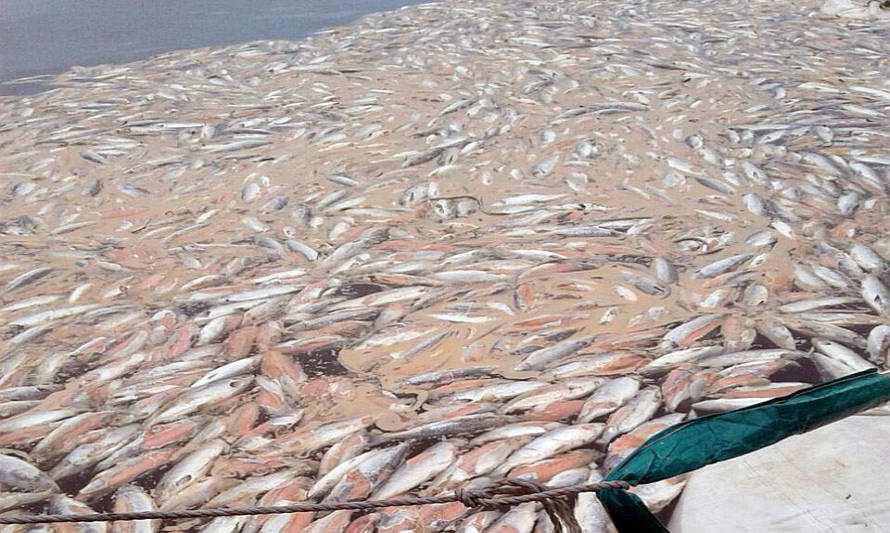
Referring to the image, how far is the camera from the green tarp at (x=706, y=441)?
1859 millimetres

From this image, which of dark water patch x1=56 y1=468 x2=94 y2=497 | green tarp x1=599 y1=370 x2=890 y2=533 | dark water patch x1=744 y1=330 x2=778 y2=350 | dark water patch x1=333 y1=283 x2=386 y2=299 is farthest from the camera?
dark water patch x1=333 y1=283 x2=386 y2=299

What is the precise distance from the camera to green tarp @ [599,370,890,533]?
6.10 feet

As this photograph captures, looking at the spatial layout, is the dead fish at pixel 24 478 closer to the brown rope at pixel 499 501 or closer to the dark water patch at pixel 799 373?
the brown rope at pixel 499 501

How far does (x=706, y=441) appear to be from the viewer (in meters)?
1.88

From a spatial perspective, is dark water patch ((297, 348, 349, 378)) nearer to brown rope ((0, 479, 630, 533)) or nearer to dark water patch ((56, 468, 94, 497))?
dark water patch ((56, 468, 94, 497))

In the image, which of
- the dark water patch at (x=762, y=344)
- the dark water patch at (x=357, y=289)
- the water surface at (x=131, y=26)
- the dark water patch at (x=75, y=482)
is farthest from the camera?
the water surface at (x=131, y=26)

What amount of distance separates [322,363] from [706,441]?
7.08 ft

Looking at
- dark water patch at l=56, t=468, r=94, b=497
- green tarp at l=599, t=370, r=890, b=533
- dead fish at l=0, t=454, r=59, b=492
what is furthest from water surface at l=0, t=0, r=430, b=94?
green tarp at l=599, t=370, r=890, b=533

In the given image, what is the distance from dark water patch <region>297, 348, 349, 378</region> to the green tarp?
6.41 feet

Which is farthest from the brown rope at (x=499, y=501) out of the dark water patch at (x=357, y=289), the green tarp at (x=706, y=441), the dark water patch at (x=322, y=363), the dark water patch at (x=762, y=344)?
the dark water patch at (x=357, y=289)

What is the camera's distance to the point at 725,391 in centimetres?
328

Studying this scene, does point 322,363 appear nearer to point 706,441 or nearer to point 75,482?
point 75,482

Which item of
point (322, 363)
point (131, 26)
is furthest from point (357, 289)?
point (131, 26)

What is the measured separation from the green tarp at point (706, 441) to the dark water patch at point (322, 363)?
6.41ft
